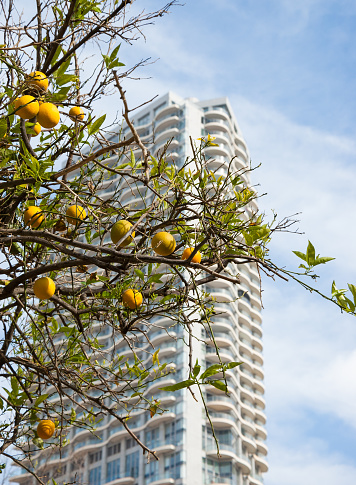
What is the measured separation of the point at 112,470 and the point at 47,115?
4869cm

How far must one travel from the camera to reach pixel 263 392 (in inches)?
2143

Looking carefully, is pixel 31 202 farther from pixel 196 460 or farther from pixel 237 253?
pixel 196 460

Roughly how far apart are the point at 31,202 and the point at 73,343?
80cm

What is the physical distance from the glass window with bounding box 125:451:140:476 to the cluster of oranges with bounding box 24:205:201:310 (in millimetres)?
45921

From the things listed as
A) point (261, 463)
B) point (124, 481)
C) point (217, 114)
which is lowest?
point (124, 481)

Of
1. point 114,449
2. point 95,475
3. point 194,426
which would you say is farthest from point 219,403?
point 95,475

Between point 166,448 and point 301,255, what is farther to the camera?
point 166,448

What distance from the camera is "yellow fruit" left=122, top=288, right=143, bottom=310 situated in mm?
2328

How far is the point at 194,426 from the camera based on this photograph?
44344mm

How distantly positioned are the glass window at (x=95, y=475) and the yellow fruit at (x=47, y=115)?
49.4 metres

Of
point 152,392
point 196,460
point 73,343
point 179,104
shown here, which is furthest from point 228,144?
point 73,343

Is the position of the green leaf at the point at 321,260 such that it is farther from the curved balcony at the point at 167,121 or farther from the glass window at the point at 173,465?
the curved balcony at the point at 167,121

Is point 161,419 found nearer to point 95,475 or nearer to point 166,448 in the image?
point 166,448

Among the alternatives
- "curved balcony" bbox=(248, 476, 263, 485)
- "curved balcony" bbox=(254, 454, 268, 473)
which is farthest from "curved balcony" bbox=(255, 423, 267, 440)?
"curved balcony" bbox=(248, 476, 263, 485)
